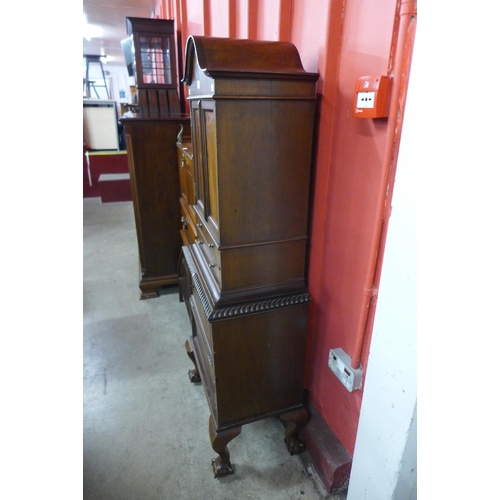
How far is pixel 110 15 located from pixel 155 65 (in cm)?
339

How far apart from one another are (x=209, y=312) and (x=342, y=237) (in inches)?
22.1

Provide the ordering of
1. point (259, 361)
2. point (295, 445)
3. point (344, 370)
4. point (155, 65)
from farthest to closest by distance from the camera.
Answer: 1. point (155, 65)
2. point (295, 445)
3. point (259, 361)
4. point (344, 370)

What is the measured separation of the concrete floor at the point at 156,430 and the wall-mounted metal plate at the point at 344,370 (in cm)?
57

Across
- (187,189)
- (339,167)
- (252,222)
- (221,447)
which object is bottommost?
(221,447)

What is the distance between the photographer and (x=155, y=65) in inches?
127

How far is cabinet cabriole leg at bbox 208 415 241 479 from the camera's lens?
1490mm

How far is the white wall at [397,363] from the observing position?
3.01ft

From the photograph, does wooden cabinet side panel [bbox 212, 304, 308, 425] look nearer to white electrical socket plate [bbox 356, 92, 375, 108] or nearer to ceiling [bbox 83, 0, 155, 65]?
white electrical socket plate [bbox 356, 92, 375, 108]

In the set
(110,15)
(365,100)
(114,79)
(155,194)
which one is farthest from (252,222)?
(114,79)

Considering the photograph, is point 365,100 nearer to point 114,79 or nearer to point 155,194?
point 155,194

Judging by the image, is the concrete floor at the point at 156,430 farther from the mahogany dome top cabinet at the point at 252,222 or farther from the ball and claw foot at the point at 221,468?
the mahogany dome top cabinet at the point at 252,222

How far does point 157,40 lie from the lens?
10.5ft

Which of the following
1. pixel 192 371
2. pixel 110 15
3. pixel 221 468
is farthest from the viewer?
pixel 110 15

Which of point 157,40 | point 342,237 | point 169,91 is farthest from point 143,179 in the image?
point 342,237
